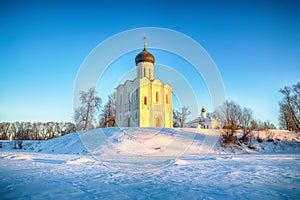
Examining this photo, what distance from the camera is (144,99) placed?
26344 millimetres

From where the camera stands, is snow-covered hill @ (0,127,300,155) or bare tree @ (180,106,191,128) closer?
snow-covered hill @ (0,127,300,155)

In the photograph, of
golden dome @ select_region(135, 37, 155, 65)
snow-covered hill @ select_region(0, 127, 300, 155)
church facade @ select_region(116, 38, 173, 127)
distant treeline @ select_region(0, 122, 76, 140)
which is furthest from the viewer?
distant treeline @ select_region(0, 122, 76, 140)

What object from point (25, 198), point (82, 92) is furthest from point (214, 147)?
point (82, 92)

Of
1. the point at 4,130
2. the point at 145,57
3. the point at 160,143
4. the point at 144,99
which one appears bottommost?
the point at 160,143

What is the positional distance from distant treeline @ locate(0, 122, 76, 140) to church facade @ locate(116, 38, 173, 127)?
26.7 m

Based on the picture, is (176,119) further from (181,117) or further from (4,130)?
(4,130)

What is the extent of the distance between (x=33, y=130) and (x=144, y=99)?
38.5 m

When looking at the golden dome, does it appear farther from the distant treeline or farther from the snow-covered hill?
the distant treeline

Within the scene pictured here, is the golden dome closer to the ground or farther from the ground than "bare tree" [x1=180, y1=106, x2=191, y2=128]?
farther from the ground

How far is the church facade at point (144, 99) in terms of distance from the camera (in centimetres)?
2595

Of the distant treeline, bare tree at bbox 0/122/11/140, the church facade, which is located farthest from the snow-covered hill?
bare tree at bbox 0/122/11/140

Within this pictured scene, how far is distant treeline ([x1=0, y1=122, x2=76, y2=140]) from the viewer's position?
1912 inches

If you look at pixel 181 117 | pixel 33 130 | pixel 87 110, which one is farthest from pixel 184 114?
pixel 33 130

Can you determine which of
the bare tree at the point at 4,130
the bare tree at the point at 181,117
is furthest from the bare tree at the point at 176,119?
the bare tree at the point at 4,130
